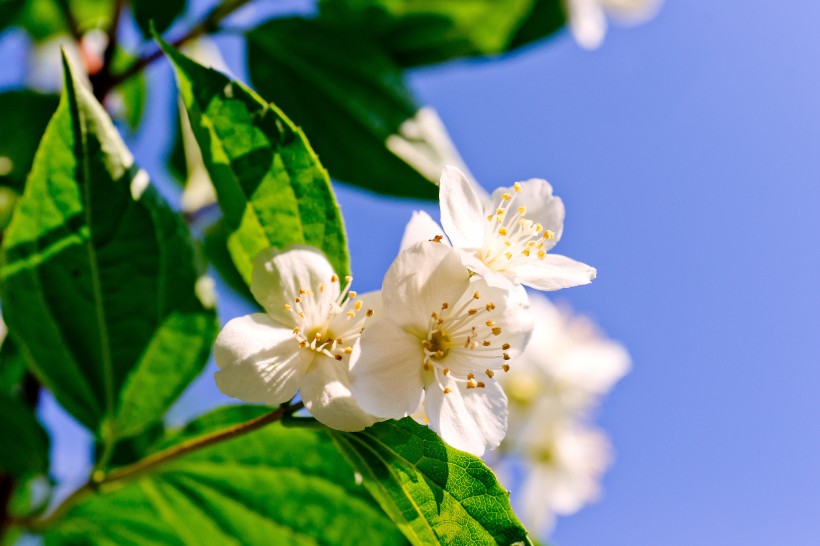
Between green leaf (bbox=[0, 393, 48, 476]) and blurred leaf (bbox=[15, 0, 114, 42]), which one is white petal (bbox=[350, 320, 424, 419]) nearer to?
green leaf (bbox=[0, 393, 48, 476])

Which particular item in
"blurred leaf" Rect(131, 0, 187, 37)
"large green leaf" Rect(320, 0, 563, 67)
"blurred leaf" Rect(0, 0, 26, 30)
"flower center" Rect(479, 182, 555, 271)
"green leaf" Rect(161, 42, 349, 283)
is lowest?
"green leaf" Rect(161, 42, 349, 283)

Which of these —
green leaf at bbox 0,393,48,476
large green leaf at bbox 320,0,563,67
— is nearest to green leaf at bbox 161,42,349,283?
green leaf at bbox 0,393,48,476

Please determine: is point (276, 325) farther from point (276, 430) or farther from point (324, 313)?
point (276, 430)

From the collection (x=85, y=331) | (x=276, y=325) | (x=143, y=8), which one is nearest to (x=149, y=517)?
(x=85, y=331)

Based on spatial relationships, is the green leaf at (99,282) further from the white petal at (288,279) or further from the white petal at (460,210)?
the white petal at (460,210)

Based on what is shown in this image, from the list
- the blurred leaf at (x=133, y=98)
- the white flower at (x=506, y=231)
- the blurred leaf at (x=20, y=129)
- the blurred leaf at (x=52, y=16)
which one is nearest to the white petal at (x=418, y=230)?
the white flower at (x=506, y=231)
